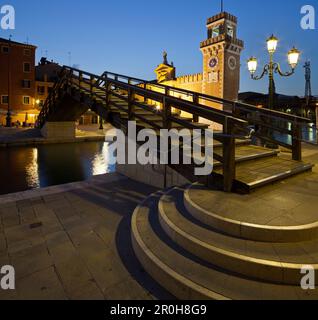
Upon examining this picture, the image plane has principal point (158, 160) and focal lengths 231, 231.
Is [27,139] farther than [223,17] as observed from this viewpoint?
No

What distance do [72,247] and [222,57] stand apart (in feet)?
103

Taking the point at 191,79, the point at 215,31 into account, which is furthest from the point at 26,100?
the point at 215,31

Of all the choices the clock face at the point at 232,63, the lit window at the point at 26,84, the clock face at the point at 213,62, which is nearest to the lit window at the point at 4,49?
the lit window at the point at 26,84

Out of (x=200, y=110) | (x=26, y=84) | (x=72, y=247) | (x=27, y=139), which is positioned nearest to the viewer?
(x=72, y=247)

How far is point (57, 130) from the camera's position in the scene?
709 inches

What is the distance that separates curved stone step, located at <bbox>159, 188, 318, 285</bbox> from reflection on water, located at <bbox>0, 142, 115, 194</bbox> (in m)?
6.72

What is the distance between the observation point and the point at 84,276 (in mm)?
2848

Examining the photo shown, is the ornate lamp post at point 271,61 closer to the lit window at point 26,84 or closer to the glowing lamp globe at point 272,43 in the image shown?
the glowing lamp globe at point 272,43

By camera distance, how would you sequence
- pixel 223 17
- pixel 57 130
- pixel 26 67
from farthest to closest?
pixel 26 67 < pixel 223 17 < pixel 57 130

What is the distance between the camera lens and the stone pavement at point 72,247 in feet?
8.66

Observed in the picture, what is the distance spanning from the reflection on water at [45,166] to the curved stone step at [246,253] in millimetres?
6719

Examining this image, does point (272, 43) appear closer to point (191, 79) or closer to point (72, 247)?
Result: point (72, 247)
